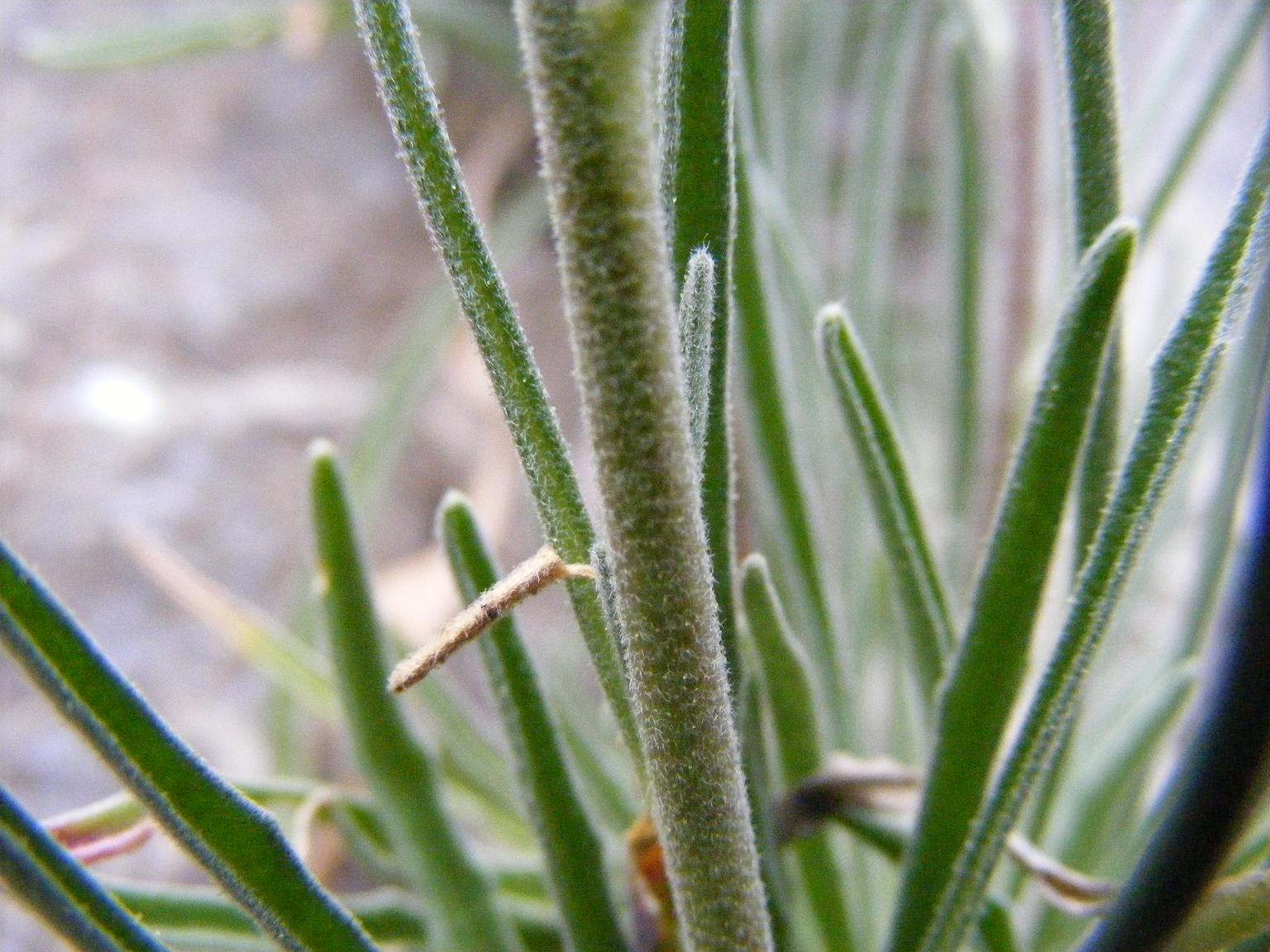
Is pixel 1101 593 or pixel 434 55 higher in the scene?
pixel 434 55

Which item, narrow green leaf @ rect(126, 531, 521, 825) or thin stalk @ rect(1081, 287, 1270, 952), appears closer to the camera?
thin stalk @ rect(1081, 287, 1270, 952)

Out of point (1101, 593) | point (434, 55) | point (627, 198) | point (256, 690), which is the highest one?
point (434, 55)

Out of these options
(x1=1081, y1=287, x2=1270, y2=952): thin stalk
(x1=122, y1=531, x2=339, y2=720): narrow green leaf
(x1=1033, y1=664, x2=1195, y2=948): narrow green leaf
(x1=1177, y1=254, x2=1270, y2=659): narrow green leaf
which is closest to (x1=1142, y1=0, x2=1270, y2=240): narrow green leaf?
(x1=1177, y1=254, x2=1270, y2=659): narrow green leaf

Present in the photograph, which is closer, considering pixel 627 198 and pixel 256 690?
pixel 627 198

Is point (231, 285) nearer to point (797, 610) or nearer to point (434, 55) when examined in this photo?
point (434, 55)

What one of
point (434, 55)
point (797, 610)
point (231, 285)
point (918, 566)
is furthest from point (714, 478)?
point (434, 55)

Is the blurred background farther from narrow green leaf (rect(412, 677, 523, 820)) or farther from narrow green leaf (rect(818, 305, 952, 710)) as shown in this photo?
narrow green leaf (rect(818, 305, 952, 710))
